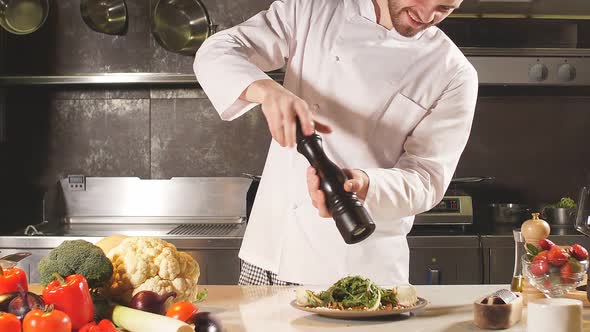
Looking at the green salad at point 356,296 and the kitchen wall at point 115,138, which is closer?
the green salad at point 356,296

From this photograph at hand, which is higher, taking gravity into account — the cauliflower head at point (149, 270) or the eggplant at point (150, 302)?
the cauliflower head at point (149, 270)

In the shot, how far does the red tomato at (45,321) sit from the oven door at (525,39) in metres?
2.91

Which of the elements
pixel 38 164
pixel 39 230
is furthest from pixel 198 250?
pixel 38 164

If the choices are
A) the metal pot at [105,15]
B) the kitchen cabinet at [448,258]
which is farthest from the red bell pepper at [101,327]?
the metal pot at [105,15]

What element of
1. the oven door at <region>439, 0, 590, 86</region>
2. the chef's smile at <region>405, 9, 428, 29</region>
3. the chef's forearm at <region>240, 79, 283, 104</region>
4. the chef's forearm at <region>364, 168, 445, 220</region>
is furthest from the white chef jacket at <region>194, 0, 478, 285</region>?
the oven door at <region>439, 0, 590, 86</region>

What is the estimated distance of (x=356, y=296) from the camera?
73.6 inches

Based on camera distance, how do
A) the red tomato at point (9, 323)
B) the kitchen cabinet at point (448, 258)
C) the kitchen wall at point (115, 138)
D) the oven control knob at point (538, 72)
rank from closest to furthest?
the red tomato at point (9, 323), the kitchen cabinet at point (448, 258), the oven control knob at point (538, 72), the kitchen wall at point (115, 138)

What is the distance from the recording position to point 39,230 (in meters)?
4.09

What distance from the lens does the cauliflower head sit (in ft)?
6.08

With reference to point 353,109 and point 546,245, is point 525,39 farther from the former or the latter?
point 546,245

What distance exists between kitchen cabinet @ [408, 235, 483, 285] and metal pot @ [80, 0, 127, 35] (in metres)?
1.82

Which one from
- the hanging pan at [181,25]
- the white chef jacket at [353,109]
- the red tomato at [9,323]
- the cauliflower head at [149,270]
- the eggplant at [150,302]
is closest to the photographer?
the red tomato at [9,323]

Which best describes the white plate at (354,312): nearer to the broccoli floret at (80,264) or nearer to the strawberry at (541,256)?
the strawberry at (541,256)

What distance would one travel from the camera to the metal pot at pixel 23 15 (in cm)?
415
